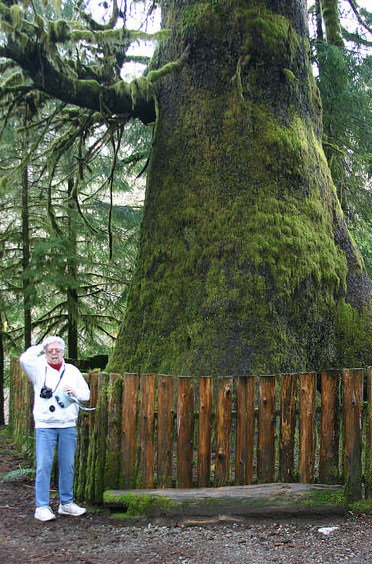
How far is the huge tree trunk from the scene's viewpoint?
6227mm

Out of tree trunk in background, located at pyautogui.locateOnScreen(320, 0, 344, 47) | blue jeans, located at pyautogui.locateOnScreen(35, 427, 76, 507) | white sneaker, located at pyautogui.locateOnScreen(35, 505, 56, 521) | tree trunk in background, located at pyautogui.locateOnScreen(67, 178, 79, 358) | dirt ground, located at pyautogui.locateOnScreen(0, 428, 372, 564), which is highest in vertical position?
tree trunk in background, located at pyautogui.locateOnScreen(320, 0, 344, 47)

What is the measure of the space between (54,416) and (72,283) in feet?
20.4

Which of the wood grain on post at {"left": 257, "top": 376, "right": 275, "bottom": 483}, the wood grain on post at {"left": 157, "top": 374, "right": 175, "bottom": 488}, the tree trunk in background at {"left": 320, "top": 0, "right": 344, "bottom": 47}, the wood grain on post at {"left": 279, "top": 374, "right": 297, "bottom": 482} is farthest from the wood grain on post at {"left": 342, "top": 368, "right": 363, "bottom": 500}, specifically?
the tree trunk in background at {"left": 320, "top": 0, "right": 344, "bottom": 47}

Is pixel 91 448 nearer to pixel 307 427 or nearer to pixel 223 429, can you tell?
pixel 223 429

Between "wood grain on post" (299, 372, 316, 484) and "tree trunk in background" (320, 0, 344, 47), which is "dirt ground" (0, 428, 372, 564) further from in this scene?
"tree trunk in background" (320, 0, 344, 47)

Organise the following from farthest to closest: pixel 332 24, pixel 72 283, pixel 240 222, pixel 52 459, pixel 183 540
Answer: pixel 332 24 → pixel 72 283 → pixel 240 222 → pixel 52 459 → pixel 183 540

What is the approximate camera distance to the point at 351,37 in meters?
12.0

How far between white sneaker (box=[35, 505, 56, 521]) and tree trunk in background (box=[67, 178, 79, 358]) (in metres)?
6.50

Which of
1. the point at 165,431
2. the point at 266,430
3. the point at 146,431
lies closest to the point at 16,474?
the point at 146,431

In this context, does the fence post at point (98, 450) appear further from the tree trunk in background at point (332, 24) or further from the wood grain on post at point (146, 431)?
the tree trunk in background at point (332, 24)

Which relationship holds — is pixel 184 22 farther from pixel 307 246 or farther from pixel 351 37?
pixel 351 37

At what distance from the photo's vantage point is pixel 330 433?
483 cm

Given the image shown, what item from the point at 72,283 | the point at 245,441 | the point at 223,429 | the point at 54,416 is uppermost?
the point at 72,283

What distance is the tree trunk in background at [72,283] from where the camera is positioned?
436 inches
